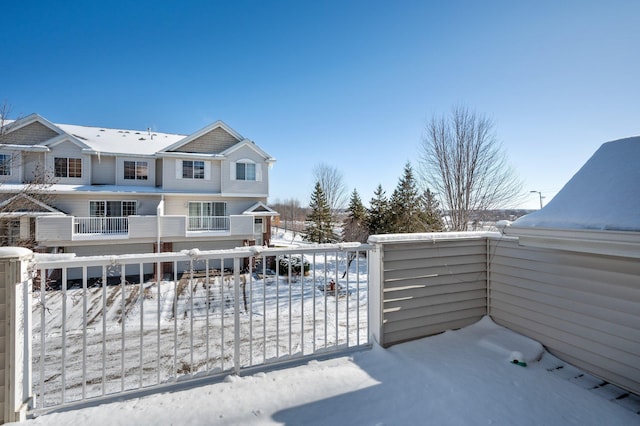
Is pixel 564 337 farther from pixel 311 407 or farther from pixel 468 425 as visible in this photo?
pixel 311 407

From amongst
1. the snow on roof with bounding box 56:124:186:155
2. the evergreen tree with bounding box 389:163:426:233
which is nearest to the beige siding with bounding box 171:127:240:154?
the snow on roof with bounding box 56:124:186:155

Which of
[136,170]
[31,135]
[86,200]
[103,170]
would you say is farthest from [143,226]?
[31,135]

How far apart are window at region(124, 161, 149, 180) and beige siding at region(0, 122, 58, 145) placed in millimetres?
2998

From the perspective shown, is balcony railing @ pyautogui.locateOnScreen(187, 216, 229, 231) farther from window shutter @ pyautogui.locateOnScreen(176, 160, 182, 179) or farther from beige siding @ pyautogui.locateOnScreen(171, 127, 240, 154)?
beige siding @ pyautogui.locateOnScreen(171, 127, 240, 154)

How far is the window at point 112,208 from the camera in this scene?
11.9 meters

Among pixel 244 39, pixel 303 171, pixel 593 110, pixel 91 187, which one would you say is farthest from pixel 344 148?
pixel 91 187

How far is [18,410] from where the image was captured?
1732 mm

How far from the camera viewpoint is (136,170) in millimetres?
13047

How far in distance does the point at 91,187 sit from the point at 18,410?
43.1 ft

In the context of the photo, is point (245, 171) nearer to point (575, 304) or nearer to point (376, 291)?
point (376, 291)

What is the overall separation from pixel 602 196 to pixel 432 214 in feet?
32.7

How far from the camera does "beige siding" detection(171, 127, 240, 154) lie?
1334cm

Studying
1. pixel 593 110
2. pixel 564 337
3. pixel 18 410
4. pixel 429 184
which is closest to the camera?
pixel 18 410

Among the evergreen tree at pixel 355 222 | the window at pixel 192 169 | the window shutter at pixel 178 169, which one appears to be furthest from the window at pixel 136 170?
the evergreen tree at pixel 355 222
